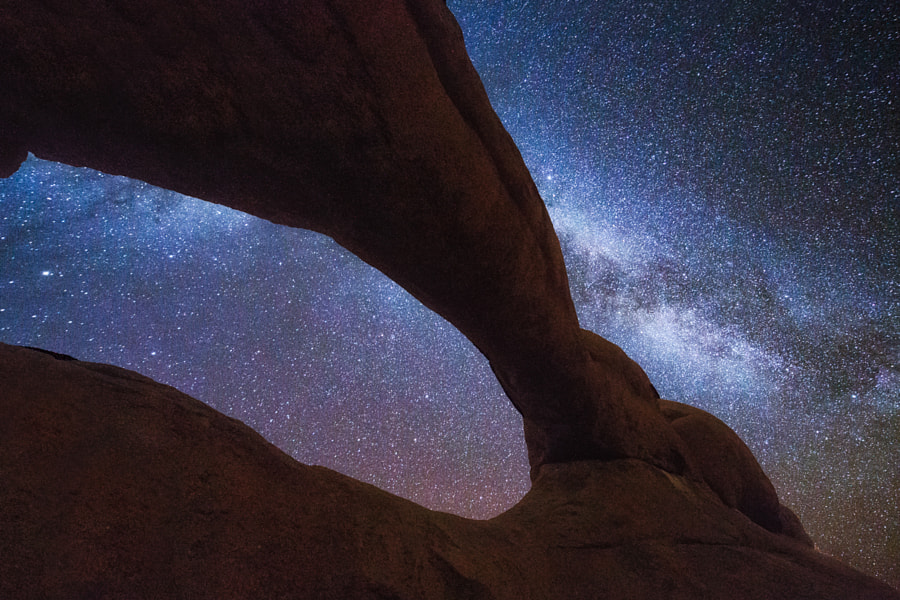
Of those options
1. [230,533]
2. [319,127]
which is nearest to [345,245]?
[319,127]

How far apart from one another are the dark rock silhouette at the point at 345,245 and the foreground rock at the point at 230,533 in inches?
0.4

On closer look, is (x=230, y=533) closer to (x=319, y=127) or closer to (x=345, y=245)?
(x=345, y=245)

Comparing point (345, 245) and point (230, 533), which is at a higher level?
point (345, 245)

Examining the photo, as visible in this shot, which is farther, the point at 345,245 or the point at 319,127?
the point at 345,245

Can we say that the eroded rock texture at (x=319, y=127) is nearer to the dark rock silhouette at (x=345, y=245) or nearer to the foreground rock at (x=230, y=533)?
the dark rock silhouette at (x=345, y=245)

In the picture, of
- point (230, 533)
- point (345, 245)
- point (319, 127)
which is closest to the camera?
point (230, 533)

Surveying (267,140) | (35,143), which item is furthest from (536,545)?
(35,143)

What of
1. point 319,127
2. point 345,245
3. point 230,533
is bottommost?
point 230,533

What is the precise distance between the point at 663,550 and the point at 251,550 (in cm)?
306

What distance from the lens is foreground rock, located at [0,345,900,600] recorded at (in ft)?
6.61

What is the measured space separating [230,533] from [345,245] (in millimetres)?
2047

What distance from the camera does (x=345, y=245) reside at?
3.72 meters

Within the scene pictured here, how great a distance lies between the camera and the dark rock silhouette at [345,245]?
2197mm

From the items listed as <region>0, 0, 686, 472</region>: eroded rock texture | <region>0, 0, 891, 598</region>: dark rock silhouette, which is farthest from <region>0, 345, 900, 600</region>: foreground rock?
<region>0, 0, 686, 472</region>: eroded rock texture
